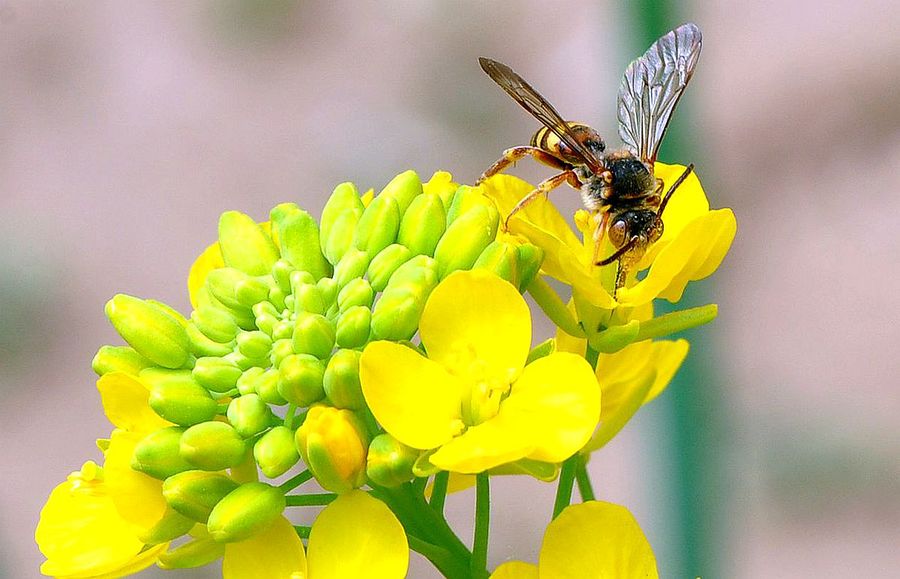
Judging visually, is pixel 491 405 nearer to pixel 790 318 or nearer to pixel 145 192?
pixel 790 318

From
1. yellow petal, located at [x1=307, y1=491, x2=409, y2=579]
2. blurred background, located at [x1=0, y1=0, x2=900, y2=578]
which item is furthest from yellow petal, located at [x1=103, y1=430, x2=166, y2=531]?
→ blurred background, located at [x1=0, y1=0, x2=900, y2=578]

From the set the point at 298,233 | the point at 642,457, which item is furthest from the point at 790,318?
the point at 298,233

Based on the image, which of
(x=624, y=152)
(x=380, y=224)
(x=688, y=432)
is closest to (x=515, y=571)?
(x=380, y=224)

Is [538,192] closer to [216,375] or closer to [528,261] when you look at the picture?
[528,261]

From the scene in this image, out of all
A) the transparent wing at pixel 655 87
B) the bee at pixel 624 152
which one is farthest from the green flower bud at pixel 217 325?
the transparent wing at pixel 655 87

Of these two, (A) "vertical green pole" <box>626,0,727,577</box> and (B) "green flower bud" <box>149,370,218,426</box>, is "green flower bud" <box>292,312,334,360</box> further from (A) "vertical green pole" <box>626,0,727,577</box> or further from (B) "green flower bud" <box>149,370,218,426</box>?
(A) "vertical green pole" <box>626,0,727,577</box>

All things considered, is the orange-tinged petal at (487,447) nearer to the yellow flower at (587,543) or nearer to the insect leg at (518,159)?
the yellow flower at (587,543)
